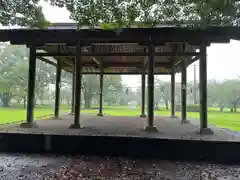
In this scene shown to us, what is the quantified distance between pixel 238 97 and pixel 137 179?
63.7ft

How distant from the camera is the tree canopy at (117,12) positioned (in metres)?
3.52

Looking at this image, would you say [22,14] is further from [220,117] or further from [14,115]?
[220,117]

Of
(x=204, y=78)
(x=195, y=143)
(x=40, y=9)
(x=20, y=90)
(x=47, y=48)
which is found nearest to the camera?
(x=40, y=9)

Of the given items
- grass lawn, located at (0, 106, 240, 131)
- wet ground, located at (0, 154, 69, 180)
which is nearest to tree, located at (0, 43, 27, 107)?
grass lawn, located at (0, 106, 240, 131)

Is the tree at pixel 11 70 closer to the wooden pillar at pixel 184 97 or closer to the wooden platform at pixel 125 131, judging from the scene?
the wooden platform at pixel 125 131

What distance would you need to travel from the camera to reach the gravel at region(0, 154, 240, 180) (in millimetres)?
3961

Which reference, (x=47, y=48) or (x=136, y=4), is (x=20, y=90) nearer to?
(x=47, y=48)

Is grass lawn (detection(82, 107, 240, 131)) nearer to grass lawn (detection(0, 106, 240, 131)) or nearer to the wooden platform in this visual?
grass lawn (detection(0, 106, 240, 131))

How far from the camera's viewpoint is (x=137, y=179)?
386cm

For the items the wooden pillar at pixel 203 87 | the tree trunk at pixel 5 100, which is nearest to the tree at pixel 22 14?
the wooden pillar at pixel 203 87

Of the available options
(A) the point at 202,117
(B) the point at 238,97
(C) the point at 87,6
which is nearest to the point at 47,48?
(C) the point at 87,6

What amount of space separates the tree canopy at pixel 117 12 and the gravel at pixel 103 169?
2.69m

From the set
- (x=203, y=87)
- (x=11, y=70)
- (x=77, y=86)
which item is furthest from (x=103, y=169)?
(x=11, y=70)

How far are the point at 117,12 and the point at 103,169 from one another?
295cm
